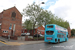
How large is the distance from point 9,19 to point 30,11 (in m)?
11.1

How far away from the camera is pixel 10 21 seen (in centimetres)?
3133

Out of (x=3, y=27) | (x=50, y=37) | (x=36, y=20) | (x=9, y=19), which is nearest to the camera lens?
(x=50, y=37)

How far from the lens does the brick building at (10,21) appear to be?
29.1 m

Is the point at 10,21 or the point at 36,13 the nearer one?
the point at 36,13

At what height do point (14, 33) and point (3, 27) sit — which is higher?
point (3, 27)

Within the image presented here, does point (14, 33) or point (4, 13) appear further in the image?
point (14, 33)

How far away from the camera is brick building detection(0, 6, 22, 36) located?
2914 cm

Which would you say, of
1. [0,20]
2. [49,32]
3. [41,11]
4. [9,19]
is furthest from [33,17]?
[0,20]

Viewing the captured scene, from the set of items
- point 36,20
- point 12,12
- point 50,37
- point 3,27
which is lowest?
point 50,37

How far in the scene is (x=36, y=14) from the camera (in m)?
24.2

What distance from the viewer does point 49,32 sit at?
18.0m

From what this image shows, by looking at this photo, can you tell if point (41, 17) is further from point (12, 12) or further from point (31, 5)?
point (12, 12)

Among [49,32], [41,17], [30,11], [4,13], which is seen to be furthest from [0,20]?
[49,32]

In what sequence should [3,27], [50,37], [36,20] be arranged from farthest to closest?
[3,27]
[36,20]
[50,37]
